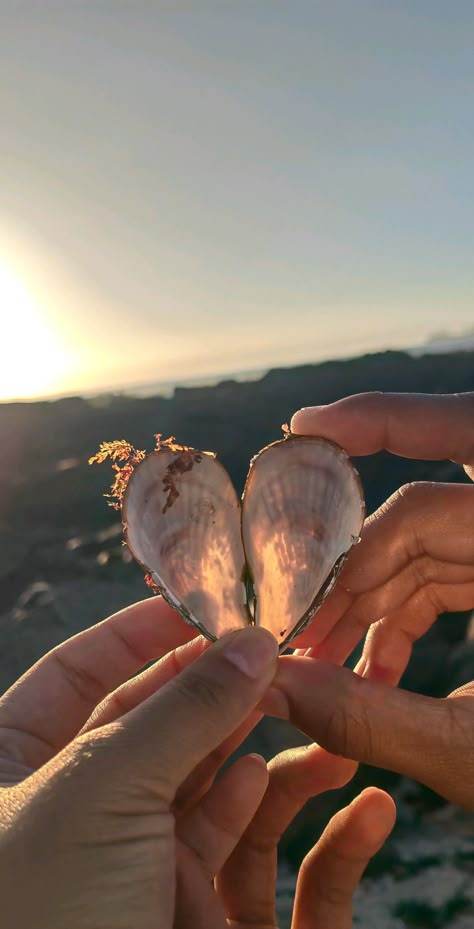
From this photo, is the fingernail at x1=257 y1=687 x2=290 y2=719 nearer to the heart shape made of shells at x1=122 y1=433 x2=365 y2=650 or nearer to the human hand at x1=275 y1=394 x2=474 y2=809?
the heart shape made of shells at x1=122 y1=433 x2=365 y2=650

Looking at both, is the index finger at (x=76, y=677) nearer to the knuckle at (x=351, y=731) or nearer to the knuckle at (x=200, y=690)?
the knuckle at (x=200, y=690)

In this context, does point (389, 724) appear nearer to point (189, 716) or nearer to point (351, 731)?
point (351, 731)

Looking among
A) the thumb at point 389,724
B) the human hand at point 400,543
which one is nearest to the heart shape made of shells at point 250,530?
the human hand at point 400,543

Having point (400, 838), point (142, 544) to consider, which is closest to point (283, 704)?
point (142, 544)

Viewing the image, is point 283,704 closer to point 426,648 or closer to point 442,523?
point 442,523

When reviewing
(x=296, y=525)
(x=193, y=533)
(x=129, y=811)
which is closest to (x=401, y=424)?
(x=296, y=525)

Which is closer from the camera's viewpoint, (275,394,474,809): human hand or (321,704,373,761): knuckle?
(321,704,373,761): knuckle

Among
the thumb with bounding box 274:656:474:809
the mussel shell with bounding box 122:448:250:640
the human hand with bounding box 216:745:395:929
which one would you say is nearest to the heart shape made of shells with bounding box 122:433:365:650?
the mussel shell with bounding box 122:448:250:640
